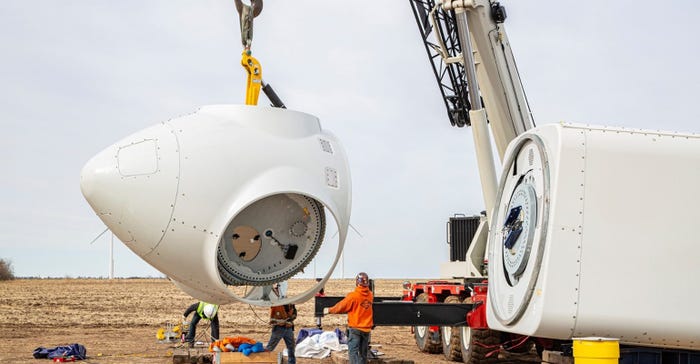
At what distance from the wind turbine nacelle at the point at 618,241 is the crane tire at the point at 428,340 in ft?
28.9

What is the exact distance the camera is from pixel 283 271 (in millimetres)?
6293

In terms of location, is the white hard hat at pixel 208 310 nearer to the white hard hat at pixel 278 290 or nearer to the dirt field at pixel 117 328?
the dirt field at pixel 117 328

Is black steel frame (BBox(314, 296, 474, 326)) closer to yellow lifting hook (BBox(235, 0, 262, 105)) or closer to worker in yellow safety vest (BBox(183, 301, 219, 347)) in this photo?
yellow lifting hook (BBox(235, 0, 262, 105))

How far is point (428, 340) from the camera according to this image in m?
15.9

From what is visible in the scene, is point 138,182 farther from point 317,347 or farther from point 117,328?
point 117,328

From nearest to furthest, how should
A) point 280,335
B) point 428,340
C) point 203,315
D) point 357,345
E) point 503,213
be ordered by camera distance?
point 503,213
point 357,345
point 280,335
point 203,315
point 428,340

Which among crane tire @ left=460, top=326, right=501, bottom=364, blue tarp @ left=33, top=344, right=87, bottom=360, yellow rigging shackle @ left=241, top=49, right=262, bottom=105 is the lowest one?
blue tarp @ left=33, top=344, right=87, bottom=360

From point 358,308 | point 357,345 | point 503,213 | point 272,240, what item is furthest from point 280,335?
point 272,240

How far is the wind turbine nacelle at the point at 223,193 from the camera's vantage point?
5.71 meters

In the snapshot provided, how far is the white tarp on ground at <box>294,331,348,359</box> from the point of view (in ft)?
49.8

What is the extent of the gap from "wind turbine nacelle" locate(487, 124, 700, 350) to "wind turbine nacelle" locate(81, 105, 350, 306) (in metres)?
1.97

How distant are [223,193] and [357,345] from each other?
17.9ft

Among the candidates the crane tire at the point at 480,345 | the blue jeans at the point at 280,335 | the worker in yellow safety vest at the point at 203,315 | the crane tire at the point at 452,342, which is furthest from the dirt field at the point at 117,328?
the blue jeans at the point at 280,335

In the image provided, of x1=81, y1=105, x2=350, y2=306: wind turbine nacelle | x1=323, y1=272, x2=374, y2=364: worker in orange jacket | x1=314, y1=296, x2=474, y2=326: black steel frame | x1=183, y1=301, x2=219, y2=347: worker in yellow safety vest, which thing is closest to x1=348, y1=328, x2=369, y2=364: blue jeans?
x1=323, y1=272, x2=374, y2=364: worker in orange jacket
